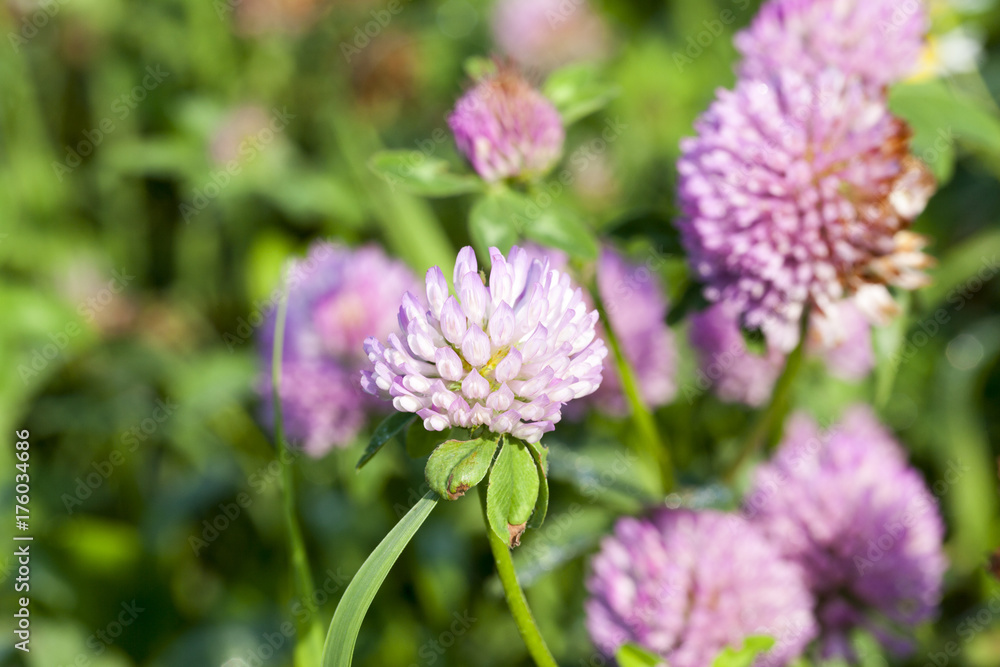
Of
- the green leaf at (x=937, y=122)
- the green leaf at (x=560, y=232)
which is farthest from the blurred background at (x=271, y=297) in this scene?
the green leaf at (x=560, y=232)

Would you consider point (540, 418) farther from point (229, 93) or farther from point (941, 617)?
point (229, 93)

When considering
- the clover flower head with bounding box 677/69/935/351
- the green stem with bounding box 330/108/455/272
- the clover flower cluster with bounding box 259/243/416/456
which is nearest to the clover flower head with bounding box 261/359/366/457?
the clover flower cluster with bounding box 259/243/416/456

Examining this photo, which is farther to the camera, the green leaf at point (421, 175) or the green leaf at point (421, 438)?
the green leaf at point (421, 175)

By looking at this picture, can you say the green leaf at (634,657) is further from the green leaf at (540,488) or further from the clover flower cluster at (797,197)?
the clover flower cluster at (797,197)

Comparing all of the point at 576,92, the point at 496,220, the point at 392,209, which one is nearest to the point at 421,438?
the point at 496,220

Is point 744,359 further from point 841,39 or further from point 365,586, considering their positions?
point 365,586
